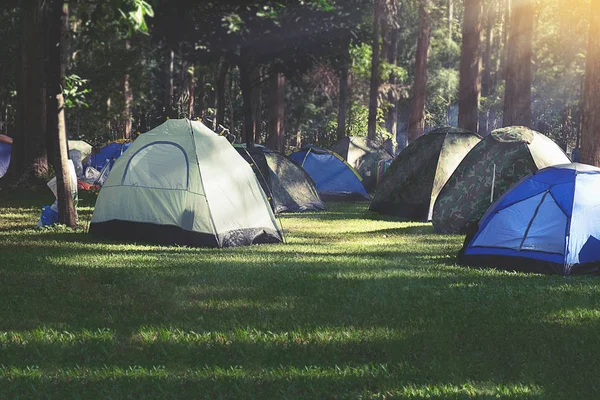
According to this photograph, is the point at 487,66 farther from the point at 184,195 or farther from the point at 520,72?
the point at 184,195

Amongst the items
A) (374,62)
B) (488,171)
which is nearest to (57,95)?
(488,171)

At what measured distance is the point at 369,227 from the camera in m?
15.6

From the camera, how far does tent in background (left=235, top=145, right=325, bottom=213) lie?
18.6 m

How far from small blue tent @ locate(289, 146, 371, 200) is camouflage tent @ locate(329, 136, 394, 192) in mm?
2232

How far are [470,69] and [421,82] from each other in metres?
11.6

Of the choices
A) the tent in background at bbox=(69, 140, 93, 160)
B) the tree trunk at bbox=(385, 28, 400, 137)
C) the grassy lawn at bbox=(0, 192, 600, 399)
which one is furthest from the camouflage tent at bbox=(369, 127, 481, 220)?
the tree trunk at bbox=(385, 28, 400, 137)

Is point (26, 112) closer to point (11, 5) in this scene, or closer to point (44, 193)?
point (44, 193)

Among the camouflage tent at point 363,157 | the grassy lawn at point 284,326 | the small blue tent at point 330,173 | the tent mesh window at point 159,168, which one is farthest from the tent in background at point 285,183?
the grassy lawn at point 284,326

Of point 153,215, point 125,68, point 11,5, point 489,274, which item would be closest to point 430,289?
point 489,274

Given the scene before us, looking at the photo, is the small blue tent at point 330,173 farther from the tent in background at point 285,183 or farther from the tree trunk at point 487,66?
the tree trunk at point 487,66

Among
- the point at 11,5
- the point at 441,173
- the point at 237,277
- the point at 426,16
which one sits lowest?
the point at 237,277

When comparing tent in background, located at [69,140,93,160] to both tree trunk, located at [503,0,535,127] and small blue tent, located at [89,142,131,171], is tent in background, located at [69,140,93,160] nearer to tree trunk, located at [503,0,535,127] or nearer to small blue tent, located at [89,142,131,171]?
small blue tent, located at [89,142,131,171]

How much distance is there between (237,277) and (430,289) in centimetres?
217

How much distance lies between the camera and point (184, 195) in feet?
39.4
